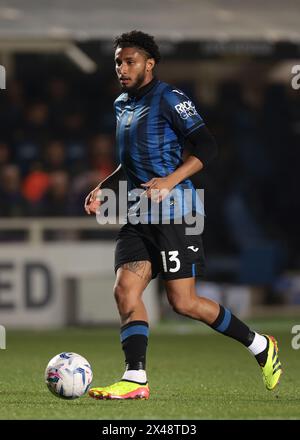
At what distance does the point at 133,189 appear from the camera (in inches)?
285

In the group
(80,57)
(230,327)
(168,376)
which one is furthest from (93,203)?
(80,57)

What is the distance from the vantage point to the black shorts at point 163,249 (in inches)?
279

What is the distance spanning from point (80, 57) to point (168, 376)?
7.20 m

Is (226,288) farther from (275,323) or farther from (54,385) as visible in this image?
(54,385)

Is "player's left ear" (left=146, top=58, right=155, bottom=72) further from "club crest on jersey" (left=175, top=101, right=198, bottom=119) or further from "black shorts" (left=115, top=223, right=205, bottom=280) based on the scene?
"black shorts" (left=115, top=223, right=205, bottom=280)

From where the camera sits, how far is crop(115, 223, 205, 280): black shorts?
23.3 ft

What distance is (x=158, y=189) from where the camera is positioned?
682 cm

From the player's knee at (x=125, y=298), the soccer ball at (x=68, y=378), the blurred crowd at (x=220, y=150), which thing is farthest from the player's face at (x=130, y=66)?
the blurred crowd at (x=220, y=150)

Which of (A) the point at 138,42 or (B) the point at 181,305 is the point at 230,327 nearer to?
(B) the point at 181,305

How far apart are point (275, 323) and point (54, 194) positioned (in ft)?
9.14

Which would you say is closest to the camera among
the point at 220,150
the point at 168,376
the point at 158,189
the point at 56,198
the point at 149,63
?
the point at 158,189

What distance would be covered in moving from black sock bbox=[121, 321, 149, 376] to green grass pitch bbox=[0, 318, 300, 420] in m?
0.21

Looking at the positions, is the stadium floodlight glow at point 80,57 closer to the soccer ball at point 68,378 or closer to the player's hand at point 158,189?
the player's hand at point 158,189
